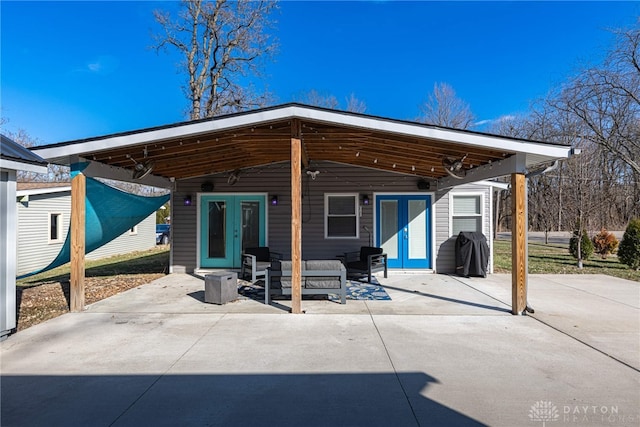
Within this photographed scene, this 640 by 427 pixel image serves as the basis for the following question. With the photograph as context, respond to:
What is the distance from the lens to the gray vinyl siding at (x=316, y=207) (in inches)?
336

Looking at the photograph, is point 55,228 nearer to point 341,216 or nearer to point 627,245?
point 341,216

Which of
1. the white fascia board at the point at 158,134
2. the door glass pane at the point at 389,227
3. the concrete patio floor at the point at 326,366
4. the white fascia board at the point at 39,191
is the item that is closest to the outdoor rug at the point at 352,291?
the concrete patio floor at the point at 326,366

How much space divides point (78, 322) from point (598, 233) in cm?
1517

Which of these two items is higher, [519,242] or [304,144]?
[304,144]

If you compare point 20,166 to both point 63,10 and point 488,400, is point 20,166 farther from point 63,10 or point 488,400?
point 63,10

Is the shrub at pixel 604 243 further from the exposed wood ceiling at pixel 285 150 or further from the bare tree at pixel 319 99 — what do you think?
the bare tree at pixel 319 99

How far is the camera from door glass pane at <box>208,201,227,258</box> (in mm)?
8664

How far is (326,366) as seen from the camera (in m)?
3.15

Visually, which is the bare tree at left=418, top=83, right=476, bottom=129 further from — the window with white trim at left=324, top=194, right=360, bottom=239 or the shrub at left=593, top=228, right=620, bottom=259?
the window with white trim at left=324, top=194, right=360, bottom=239

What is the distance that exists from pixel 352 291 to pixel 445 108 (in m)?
19.3

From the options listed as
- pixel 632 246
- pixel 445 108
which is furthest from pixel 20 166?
pixel 445 108

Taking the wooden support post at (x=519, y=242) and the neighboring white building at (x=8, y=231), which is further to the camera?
the wooden support post at (x=519, y=242)

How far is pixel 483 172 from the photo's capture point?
617cm

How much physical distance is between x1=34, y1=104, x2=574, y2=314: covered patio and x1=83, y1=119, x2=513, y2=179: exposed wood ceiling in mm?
19
